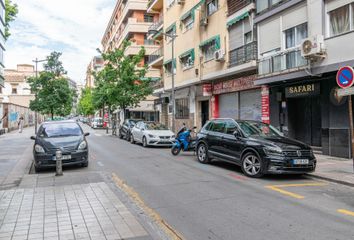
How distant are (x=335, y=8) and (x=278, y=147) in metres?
7.37

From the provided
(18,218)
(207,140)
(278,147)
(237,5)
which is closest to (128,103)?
(237,5)

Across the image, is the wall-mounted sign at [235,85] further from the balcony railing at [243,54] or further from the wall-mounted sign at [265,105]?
the wall-mounted sign at [265,105]

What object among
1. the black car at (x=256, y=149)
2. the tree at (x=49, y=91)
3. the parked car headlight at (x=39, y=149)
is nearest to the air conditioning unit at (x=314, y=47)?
the black car at (x=256, y=149)

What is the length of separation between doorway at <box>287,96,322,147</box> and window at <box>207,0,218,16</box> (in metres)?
9.11

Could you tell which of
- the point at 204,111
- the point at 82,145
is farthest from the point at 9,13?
the point at 82,145

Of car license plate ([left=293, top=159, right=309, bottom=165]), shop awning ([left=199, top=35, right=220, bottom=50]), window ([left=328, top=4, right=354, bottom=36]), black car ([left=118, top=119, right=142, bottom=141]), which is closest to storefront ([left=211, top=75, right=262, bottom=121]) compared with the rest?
shop awning ([left=199, top=35, right=220, bottom=50])

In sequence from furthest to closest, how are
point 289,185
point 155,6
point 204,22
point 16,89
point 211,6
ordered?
point 16,89 < point 155,6 < point 204,22 < point 211,6 < point 289,185

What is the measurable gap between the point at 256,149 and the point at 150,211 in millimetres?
4602

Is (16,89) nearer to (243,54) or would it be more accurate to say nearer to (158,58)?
(158,58)

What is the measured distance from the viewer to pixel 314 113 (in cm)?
1609

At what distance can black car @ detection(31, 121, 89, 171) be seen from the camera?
10789mm

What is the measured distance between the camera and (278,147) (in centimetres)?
949

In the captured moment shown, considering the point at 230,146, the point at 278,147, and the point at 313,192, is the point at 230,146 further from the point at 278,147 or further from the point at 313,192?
the point at 313,192

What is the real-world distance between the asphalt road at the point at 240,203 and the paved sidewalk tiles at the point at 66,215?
0.84 m
